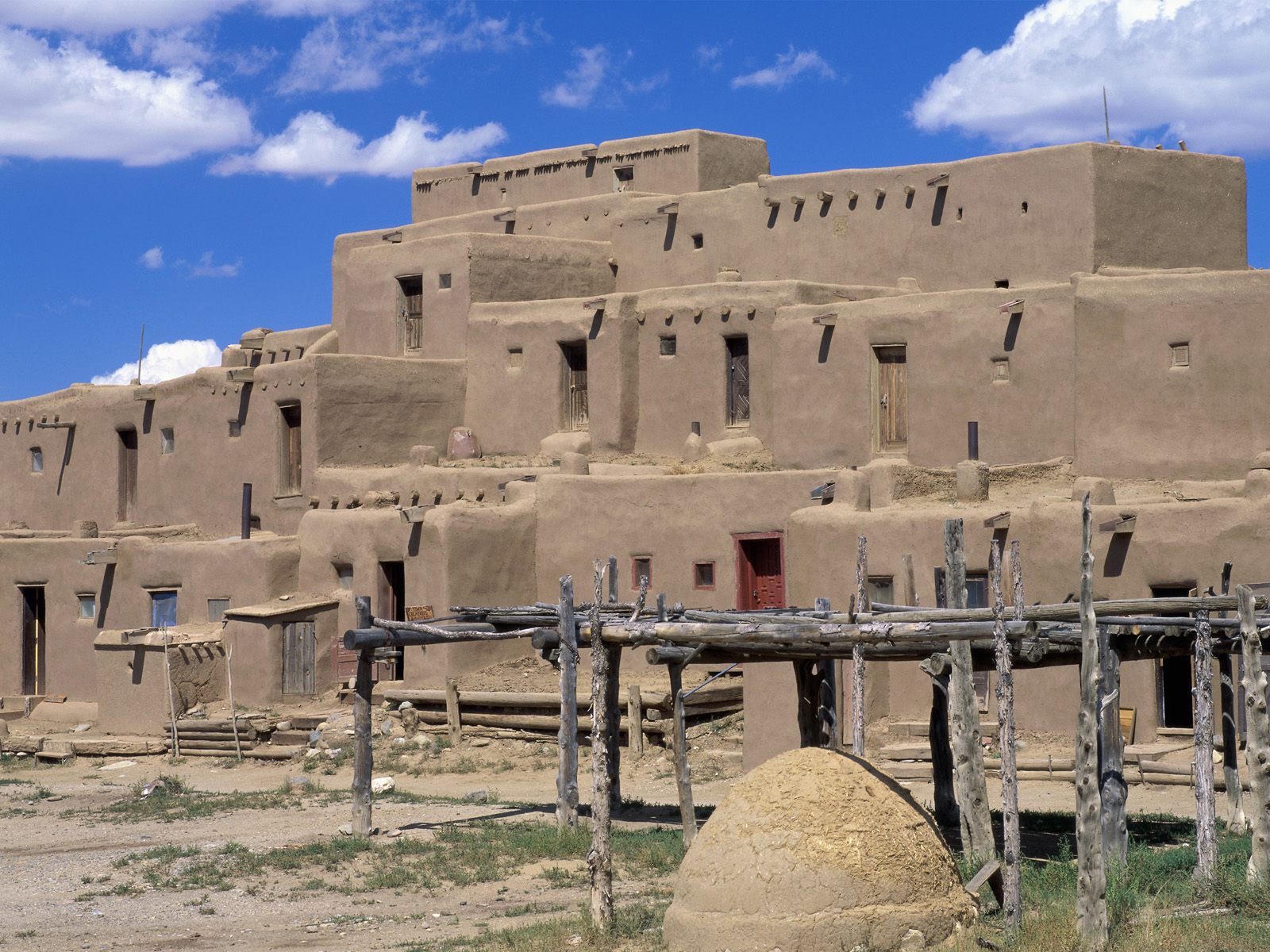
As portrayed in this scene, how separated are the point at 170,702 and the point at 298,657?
211 centimetres

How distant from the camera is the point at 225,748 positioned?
25.0 metres

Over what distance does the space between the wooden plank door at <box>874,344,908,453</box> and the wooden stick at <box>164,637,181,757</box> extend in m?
11.2

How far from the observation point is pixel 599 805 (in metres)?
12.8

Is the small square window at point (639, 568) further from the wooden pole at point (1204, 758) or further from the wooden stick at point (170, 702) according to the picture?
the wooden pole at point (1204, 758)

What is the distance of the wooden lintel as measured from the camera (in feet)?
66.1

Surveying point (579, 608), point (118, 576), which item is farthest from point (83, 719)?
point (579, 608)

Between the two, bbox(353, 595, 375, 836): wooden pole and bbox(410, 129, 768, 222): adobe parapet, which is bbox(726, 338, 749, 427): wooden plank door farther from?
bbox(353, 595, 375, 836): wooden pole

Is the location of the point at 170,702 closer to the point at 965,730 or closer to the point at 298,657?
the point at 298,657

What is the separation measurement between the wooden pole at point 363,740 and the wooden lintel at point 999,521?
294 inches

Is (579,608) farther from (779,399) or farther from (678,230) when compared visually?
(678,230)

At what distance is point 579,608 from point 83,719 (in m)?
14.2

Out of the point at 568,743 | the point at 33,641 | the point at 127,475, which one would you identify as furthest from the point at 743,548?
the point at 127,475

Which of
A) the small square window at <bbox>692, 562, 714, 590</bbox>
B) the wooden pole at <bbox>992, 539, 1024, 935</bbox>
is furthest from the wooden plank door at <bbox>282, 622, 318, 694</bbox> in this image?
the wooden pole at <bbox>992, 539, 1024, 935</bbox>

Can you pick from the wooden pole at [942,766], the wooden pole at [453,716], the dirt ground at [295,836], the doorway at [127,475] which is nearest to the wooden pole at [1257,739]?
the wooden pole at [942,766]
